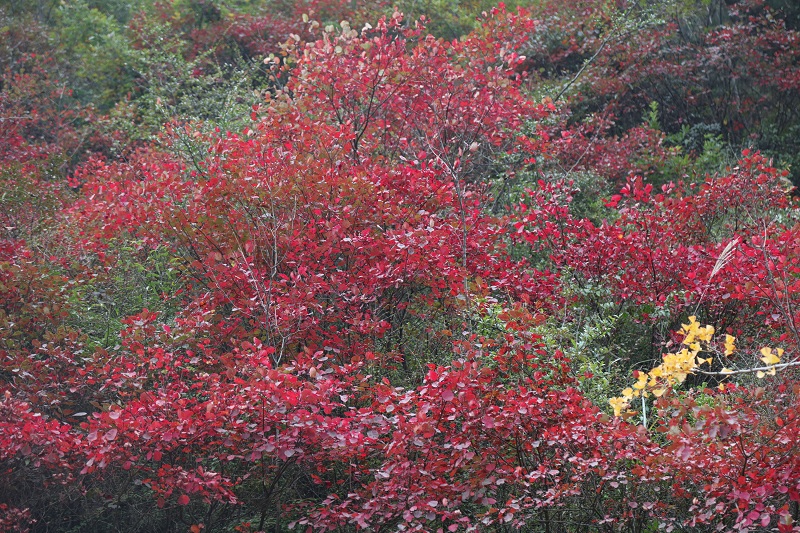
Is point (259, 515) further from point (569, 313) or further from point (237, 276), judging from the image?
point (569, 313)

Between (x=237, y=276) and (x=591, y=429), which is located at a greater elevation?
(x=237, y=276)

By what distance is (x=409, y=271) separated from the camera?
5.32m

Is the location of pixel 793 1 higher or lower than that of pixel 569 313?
higher

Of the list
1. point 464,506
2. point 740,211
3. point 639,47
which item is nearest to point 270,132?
point 464,506

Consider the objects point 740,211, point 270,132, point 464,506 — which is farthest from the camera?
point 740,211

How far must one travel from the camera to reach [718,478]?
153 inches

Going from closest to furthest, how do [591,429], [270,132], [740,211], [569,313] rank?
[591,429]
[569,313]
[270,132]
[740,211]

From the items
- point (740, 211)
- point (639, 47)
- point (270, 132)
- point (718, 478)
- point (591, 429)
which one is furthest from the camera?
point (639, 47)

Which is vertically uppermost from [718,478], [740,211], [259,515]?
[718,478]

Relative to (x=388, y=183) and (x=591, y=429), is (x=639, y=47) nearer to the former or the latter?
(x=388, y=183)

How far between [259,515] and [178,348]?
1185 mm

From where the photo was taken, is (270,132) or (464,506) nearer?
(464,506)

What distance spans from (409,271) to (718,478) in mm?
2276

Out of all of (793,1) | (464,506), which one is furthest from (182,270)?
(793,1)
